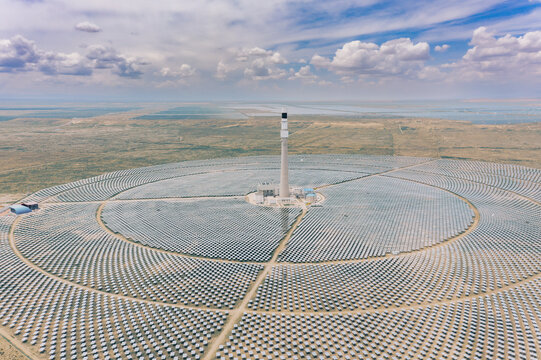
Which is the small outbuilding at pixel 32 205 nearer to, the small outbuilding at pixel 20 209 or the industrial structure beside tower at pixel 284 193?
the small outbuilding at pixel 20 209

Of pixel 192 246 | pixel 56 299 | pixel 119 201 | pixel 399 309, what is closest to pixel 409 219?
pixel 399 309

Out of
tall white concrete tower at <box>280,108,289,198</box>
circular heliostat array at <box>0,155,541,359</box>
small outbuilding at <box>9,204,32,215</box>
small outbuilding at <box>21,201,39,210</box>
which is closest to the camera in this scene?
circular heliostat array at <box>0,155,541,359</box>

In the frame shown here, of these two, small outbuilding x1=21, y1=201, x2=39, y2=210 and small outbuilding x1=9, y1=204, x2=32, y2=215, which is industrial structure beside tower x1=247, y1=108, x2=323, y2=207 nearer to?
small outbuilding x1=21, y1=201, x2=39, y2=210

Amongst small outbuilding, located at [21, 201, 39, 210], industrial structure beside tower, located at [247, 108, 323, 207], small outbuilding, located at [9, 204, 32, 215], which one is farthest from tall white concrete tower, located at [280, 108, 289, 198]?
small outbuilding, located at [9, 204, 32, 215]

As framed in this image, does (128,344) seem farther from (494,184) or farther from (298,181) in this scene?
(494,184)

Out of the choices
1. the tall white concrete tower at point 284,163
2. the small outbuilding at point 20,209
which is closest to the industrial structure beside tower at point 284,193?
the tall white concrete tower at point 284,163

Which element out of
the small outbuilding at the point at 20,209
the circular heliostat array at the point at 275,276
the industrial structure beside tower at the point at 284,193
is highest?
the industrial structure beside tower at the point at 284,193

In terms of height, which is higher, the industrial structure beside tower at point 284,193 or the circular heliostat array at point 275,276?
the industrial structure beside tower at point 284,193
